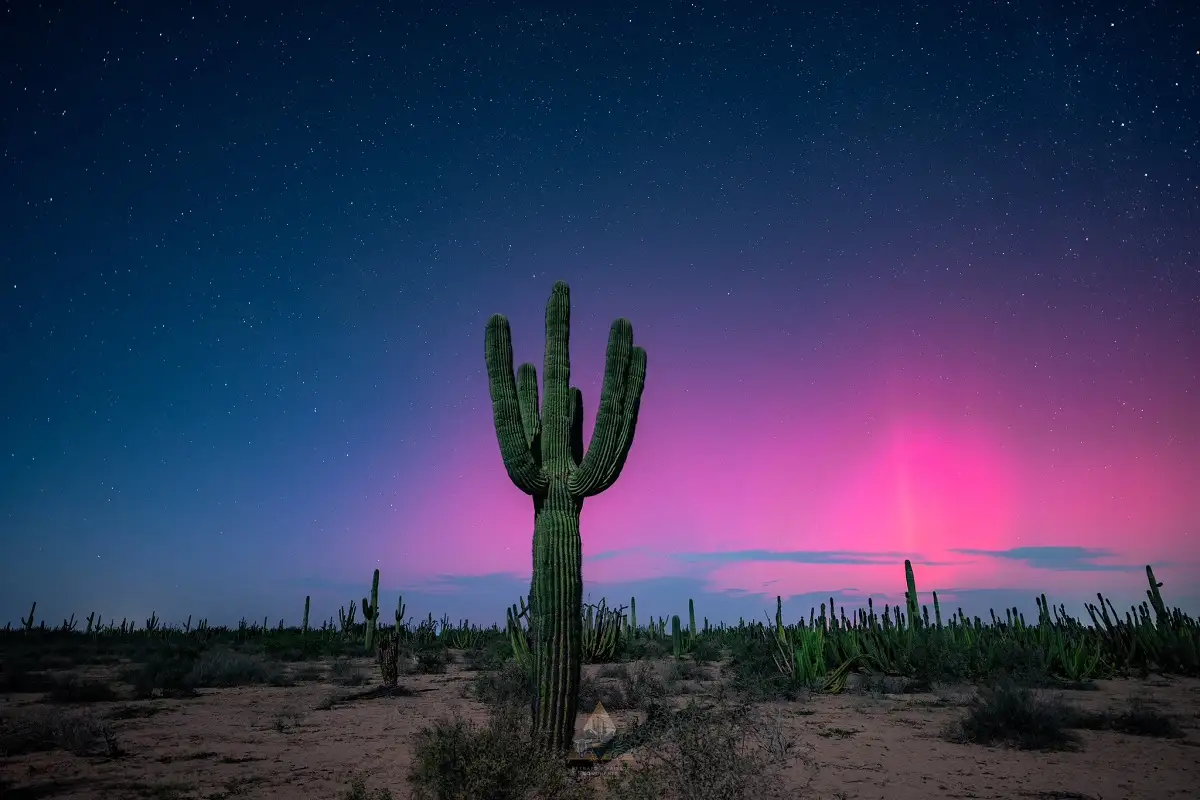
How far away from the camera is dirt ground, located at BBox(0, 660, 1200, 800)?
23.2 ft

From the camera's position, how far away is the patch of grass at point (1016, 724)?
880 centimetres

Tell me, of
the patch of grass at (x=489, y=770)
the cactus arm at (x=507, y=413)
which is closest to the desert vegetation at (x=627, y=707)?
the patch of grass at (x=489, y=770)

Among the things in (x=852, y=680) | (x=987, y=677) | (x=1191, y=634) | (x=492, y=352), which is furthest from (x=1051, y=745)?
(x=1191, y=634)

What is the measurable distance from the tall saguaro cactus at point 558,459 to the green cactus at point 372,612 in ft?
69.8

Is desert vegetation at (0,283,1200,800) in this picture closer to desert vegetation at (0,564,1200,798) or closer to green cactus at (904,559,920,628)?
desert vegetation at (0,564,1200,798)

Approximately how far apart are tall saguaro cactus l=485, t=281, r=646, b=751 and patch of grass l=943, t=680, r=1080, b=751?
587cm

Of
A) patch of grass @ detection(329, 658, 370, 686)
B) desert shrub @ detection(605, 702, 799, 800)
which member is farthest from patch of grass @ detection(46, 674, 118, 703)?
desert shrub @ detection(605, 702, 799, 800)

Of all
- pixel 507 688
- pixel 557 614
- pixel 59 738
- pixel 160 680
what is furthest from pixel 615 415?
pixel 160 680

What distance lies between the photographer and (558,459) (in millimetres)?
8875

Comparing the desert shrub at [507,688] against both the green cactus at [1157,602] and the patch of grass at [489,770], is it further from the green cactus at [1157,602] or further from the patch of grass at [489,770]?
the green cactus at [1157,602]

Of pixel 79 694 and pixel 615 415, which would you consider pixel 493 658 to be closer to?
pixel 79 694

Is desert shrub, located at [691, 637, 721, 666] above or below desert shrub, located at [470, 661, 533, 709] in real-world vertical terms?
below

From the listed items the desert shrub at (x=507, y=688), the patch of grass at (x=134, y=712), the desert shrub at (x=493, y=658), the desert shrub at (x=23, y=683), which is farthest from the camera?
the desert shrub at (x=493, y=658)

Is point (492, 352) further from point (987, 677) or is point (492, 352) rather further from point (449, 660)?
point (449, 660)
